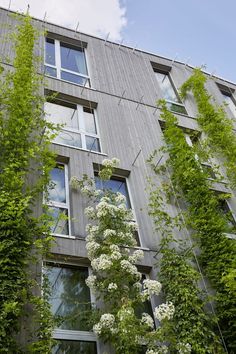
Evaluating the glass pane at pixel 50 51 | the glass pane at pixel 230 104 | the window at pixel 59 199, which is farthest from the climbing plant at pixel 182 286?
the glass pane at pixel 230 104

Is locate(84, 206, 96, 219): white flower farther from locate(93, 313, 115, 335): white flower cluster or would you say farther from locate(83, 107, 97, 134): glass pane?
locate(83, 107, 97, 134): glass pane

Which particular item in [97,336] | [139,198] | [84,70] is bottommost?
[97,336]

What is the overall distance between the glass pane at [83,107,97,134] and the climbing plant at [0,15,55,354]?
1803mm

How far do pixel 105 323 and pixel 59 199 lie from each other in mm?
3136

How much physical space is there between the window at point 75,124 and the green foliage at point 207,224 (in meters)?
2.10

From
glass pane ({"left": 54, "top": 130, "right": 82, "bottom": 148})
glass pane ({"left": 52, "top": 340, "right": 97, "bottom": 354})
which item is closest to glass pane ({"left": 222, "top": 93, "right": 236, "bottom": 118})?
glass pane ({"left": 54, "top": 130, "right": 82, "bottom": 148})

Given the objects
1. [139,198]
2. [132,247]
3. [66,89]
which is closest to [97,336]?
[132,247]

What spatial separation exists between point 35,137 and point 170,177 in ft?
12.0

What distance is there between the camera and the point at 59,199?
8055 millimetres

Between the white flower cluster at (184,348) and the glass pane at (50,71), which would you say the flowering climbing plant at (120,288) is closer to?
the white flower cluster at (184,348)

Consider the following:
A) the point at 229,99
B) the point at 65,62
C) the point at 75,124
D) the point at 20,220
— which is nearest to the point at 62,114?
the point at 75,124

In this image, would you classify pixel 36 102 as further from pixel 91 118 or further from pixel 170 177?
pixel 170 177

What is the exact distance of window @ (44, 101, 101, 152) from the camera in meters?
9.58

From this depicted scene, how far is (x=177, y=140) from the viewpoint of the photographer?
10305 mm
